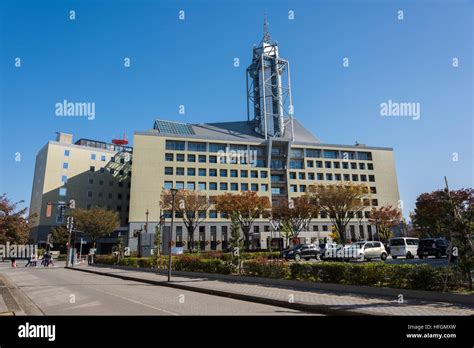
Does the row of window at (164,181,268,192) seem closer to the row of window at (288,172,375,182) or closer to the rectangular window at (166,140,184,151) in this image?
the row of window at (288,172,375,182)

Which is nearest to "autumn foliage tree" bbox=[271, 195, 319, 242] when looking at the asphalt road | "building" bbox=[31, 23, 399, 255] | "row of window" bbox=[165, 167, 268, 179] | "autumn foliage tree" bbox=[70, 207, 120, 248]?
"building" bbox=[31, 23, 399, 255]

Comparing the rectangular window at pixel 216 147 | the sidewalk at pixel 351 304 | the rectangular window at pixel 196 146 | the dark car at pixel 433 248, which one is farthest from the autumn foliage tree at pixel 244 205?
the sidewalk at pixel 351 304

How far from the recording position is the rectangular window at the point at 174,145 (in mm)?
66250

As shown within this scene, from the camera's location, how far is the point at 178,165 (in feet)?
214

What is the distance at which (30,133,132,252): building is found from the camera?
243ft

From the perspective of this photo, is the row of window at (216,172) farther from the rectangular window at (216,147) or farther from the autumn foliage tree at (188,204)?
the autumn foliage tree at (188,204)

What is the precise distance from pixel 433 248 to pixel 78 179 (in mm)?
76102

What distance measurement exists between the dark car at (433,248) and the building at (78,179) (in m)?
62.6

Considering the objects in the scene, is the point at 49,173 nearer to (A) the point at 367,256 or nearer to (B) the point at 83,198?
(B) the point at 83,198

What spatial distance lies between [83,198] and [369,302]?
8119 centimetres

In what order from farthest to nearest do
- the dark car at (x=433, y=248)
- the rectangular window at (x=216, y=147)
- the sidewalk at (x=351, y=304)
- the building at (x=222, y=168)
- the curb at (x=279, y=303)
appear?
the rectangular window at (x=216, y=147)
the building at (x=222, y=168)
the dark car at (x=433, y=248)
the curb at (x=279, y=303)
the sidewalk at (x=351, y=304)

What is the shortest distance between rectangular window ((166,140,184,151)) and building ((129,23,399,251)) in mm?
201
